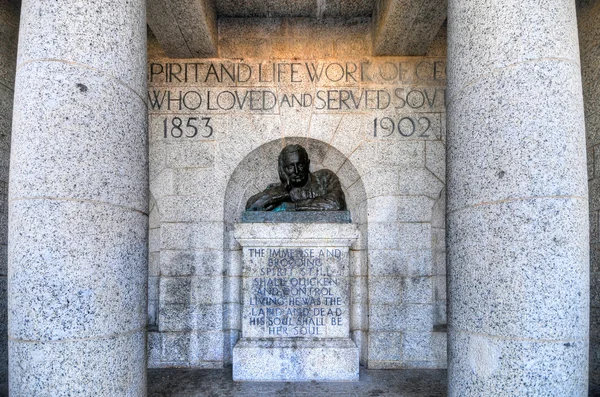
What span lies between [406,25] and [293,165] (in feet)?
7.81

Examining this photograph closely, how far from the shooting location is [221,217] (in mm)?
6559

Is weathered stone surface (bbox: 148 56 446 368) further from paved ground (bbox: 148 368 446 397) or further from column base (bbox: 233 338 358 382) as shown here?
column base (bbox: 233 338 358 382)

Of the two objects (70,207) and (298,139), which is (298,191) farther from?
(70,207)

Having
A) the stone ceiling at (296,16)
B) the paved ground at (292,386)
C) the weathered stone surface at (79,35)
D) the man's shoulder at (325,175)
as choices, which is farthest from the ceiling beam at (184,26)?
the paved ground at (292,386)

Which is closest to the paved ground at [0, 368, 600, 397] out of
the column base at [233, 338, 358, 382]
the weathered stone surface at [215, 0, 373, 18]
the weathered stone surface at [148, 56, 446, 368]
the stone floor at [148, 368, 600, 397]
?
the stone floor at [148, 368, 600, 397]

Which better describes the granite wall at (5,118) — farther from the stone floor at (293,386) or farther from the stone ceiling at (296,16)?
the stone floor at (293,386)

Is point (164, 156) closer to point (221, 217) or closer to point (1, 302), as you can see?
point (221, 217)

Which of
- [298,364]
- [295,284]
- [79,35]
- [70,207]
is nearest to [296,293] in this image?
[295,284]

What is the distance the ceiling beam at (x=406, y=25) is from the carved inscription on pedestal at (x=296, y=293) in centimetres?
302

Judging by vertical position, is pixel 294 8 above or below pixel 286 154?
above

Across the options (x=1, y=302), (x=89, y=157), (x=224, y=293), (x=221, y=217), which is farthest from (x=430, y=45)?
(x=1, y=302)

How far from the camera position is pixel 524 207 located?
10.5ft

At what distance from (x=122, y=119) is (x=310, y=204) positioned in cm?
320

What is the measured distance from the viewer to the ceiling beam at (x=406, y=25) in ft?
18.3
